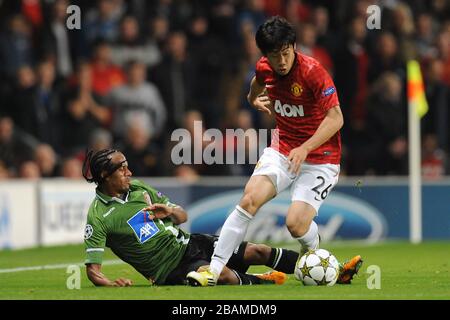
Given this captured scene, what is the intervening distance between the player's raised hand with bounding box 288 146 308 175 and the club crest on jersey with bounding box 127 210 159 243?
119cm

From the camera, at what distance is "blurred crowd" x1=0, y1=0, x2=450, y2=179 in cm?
1727

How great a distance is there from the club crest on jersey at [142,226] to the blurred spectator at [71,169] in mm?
7518

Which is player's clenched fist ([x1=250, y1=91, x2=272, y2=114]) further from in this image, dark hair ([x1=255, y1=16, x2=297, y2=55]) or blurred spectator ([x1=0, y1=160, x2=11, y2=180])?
blurred spectator ([x1=0, y1=160, x2=11, y2=180])

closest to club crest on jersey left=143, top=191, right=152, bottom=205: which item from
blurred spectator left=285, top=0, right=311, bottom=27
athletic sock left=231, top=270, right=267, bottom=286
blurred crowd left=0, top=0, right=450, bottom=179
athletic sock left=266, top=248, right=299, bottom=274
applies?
athletic sock left=231, top=270, right=267, bottom=286

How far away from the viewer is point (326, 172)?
1011 cm

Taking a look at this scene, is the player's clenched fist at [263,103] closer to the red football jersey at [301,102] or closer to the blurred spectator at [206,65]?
the red football jersey at [301,102]

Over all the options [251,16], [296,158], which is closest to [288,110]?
[296,158]

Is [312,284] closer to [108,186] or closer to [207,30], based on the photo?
[108,186]

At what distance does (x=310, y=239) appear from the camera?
10.0 meters

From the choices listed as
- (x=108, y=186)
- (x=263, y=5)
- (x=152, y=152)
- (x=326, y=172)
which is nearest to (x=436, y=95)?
(x=263, y=5)

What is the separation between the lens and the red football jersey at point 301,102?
9.72 metres

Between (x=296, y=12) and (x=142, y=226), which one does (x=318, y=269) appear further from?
(x=296, y=12)

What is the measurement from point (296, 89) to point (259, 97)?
1.70 ft
